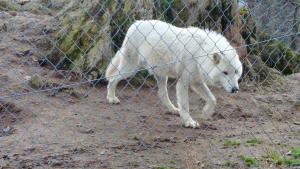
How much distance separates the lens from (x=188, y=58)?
4.96 m

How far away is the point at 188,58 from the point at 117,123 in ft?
3.03

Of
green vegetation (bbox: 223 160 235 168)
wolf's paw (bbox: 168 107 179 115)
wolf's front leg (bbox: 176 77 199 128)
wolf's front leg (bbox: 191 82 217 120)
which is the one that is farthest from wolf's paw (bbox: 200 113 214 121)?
green vegetation (bbox: 223 160 235 168)

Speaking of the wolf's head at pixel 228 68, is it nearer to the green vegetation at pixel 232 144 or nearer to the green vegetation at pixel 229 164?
the green vegetation at pixel 232 144

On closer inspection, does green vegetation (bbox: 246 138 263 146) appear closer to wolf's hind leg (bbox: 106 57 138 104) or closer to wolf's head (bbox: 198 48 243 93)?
wolf's head (bbox: 198 48 243 93)

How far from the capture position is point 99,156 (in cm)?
380

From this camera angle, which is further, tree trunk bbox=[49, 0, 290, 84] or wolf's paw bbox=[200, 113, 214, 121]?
tree trunk bbox=[49, 0, 290, 84]

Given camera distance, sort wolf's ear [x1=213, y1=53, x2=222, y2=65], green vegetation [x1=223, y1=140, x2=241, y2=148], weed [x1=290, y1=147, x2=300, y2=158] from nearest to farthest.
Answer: weed [x1=290, y1=147, x2=300, y2=158] < green vegetation [x1=223, y1=140, x2=241, y2=148] < wolf's ear [x1=213, y1=53, x2=222, y2=65]

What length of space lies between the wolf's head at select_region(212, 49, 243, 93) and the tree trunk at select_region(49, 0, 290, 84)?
3.23 ft

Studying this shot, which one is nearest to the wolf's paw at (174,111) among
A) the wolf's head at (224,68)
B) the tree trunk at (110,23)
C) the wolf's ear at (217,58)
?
the wolf's head at (224,68)

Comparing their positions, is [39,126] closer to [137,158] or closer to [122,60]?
[137,158]

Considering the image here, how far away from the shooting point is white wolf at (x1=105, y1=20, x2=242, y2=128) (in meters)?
4.90

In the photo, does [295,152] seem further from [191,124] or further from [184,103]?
[184,103]

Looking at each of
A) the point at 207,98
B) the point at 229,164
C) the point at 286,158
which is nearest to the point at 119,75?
the point at 207,98

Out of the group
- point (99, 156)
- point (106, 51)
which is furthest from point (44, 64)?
point (99, 156)
